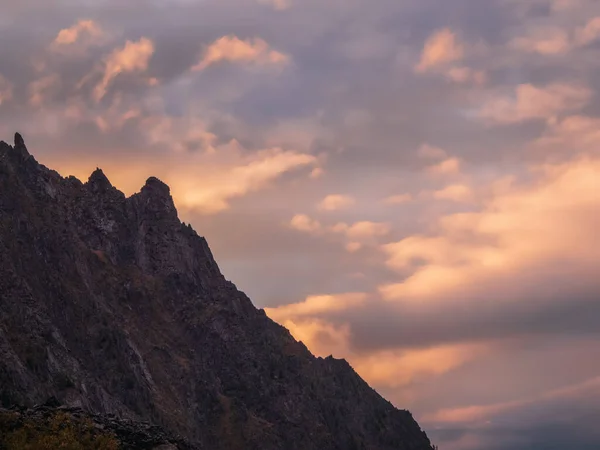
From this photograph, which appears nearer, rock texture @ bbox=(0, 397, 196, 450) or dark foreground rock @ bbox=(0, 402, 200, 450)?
dark foreground rock @ bbox=(0, 402, 200, 450)

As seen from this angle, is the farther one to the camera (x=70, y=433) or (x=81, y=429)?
(x=81, y=429)

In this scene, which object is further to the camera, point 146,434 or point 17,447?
point 146,434

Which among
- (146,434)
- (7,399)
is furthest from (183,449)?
(7,399)

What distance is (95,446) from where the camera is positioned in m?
124

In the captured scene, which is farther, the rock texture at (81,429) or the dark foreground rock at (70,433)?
the rock texture at (81,429)

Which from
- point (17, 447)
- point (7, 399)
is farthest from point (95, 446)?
point (7, 399)

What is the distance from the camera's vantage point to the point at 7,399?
197m

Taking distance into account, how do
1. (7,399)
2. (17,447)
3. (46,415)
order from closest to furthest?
→ (17,447), (46,415), (7,399)

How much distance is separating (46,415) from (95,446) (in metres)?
9.47

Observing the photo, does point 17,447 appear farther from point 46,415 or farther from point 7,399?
point 7,399

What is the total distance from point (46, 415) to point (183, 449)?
16.4m

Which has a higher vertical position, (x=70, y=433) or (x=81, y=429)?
(x=81, y=429)

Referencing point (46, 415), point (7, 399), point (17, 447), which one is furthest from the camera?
point (7, 399)

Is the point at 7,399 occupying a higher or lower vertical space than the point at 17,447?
higher
